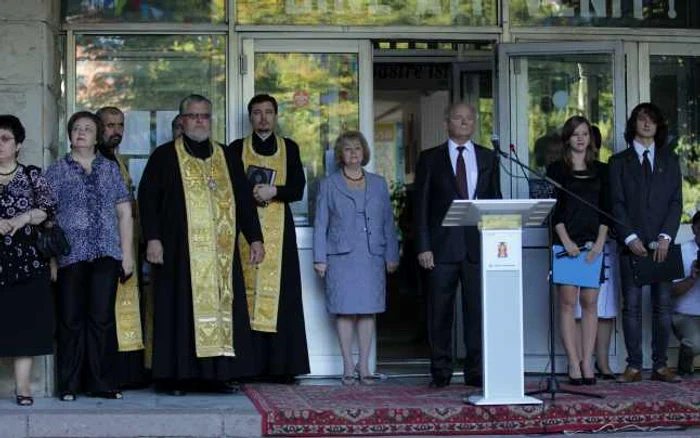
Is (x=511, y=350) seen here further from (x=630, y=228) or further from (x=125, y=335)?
(x=125, y=335)

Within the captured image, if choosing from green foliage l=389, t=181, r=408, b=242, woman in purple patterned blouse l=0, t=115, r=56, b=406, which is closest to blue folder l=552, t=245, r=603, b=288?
woman in purple patterned blouse l=0, t=115, r=56, b=406

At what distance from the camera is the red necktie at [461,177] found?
9578mm

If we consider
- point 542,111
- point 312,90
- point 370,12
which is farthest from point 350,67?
point 542,111

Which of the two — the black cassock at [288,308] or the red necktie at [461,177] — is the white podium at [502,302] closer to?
the red necktie at [461,177]

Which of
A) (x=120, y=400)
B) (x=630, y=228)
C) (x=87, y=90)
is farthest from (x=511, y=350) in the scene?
(x=87, y=90)

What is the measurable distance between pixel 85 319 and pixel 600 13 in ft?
15.2

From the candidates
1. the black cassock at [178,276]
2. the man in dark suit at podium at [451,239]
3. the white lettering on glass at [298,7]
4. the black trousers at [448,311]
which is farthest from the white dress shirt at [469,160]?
the white lettering on glass at [298,7]

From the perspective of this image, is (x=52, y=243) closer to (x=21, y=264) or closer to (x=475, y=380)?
(x=21, y=264)

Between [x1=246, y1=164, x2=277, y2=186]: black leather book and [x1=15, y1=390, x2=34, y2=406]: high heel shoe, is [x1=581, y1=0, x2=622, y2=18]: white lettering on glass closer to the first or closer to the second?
[x1=246, y1=164, x2=277, y2=186]: black leather book

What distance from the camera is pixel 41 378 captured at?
361 inches

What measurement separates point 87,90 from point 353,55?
1.99 meters

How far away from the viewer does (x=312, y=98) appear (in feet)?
34.9

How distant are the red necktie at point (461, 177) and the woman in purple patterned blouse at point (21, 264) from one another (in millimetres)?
2694

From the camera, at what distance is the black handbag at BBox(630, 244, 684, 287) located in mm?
9719
